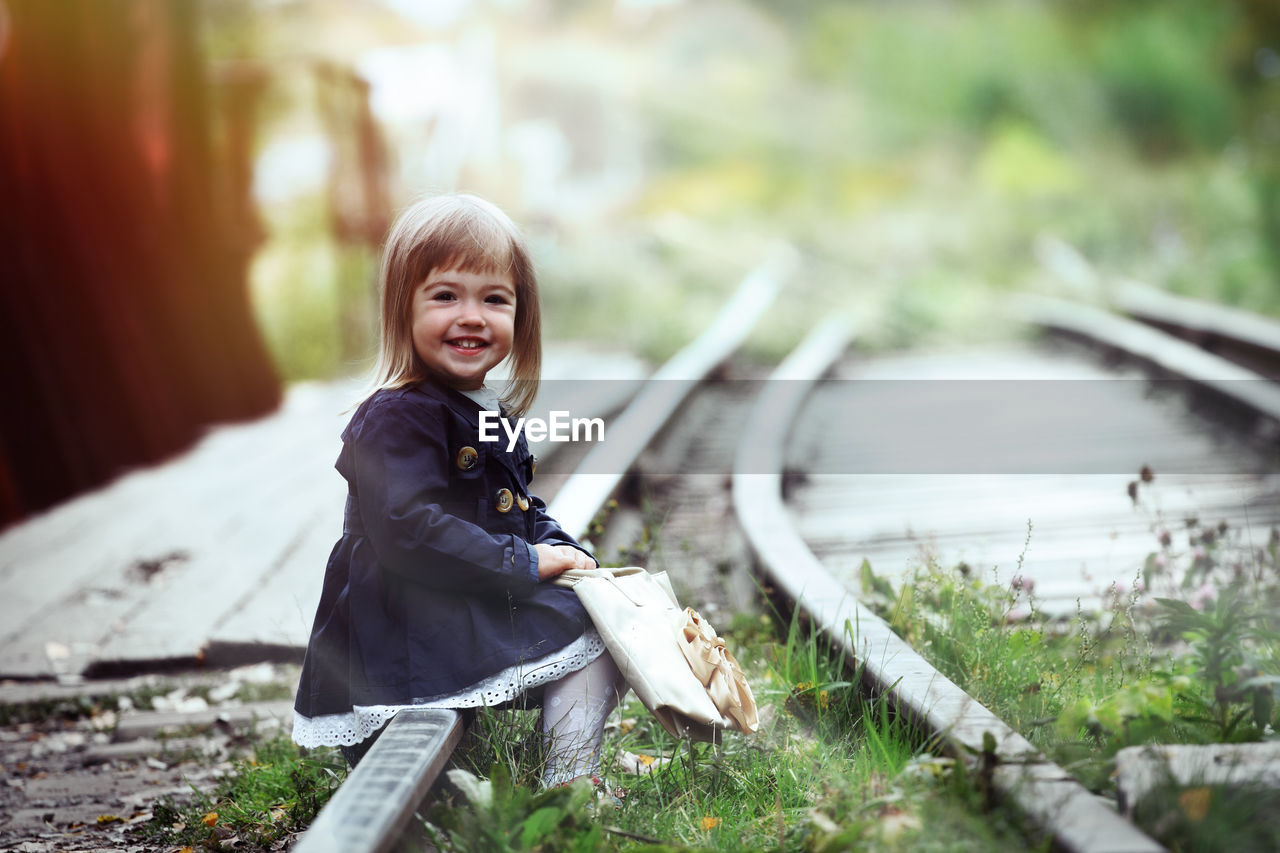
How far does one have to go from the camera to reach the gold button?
7.72 feet

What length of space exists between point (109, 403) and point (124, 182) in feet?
4.90

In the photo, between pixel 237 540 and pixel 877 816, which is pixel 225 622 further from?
pixel 877 816

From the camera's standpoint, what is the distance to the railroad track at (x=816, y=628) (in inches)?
70.8

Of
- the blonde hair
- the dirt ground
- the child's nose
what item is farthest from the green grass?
the child's nose

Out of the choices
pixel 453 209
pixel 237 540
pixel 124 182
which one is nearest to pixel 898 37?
pixel 124 182

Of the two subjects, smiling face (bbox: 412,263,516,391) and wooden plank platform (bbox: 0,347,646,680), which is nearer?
smiling face (bbox: 412,263,516,391)

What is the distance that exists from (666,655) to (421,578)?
48 centimetres

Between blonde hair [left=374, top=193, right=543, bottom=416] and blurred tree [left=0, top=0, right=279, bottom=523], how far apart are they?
14.3 ft

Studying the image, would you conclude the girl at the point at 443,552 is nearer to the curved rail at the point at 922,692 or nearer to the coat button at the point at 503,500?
the coat button at the point at 503,500

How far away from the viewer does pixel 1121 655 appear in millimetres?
2736

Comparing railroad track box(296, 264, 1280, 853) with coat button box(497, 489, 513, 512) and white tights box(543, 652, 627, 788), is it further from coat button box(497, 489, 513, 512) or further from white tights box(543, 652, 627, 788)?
coat button box(497, 489, 513, 512)

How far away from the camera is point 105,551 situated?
5.30 metres

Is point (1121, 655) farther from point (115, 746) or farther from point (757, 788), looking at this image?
point (115, 746)

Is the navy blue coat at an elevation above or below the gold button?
below
